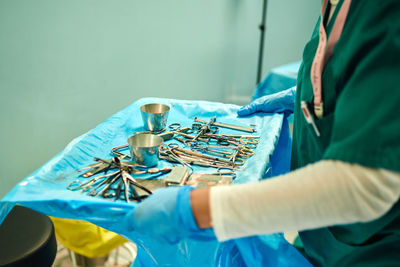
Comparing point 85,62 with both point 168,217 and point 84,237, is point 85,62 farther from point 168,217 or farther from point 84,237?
point 168,217

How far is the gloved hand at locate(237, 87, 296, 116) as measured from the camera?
1434mm

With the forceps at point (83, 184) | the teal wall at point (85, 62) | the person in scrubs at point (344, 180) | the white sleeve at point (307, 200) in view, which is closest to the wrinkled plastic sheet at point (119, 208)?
the forceps at point (83, 184)

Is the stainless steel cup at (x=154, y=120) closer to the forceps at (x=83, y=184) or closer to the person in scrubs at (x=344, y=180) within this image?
the forceps at (x=83, y=184)

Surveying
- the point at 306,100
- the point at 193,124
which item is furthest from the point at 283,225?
the point at 193,124

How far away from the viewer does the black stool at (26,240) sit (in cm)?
102

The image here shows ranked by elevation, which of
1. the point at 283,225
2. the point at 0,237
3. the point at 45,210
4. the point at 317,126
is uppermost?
the point at 317,126

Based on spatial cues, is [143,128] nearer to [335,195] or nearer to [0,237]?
[0,237]

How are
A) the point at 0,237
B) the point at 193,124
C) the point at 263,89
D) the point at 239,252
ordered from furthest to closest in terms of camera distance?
the point at 263,89, the point at 193,124, the point at 0,237, the point at 239,252

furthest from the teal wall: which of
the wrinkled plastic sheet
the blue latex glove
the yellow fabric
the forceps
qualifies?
the blue latex glove

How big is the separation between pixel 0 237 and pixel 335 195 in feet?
4.00

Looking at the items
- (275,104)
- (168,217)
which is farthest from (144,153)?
(275,104)

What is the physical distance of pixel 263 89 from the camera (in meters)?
2.71

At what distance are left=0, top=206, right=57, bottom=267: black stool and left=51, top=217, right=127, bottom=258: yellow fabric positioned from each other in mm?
267

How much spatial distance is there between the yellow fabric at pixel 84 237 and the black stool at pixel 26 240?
267 millimetres
